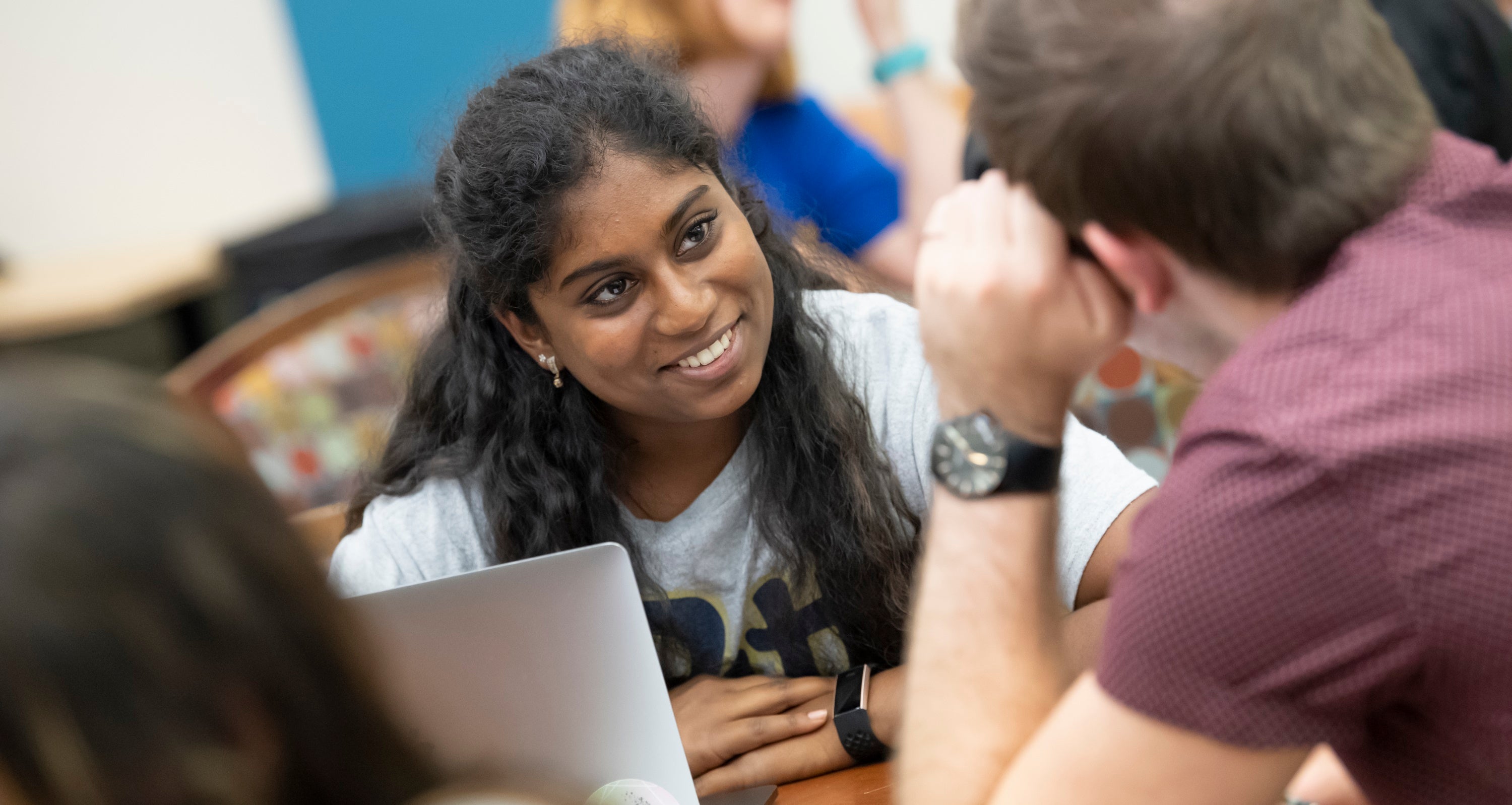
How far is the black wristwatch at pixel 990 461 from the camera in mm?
828

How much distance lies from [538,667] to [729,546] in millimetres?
422

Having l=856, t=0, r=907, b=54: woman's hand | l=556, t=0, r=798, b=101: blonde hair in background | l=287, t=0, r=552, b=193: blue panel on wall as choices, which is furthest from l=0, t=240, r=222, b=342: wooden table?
l=856, t=0, r=907, b=54: woman's hand

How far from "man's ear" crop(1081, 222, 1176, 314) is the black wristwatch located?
0.14 m

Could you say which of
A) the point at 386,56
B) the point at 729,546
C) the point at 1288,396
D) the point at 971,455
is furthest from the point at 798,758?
the point at 386,56

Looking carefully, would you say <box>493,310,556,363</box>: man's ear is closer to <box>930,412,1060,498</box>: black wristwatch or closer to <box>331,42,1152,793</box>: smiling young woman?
<box>331,42,1152,793</box>: smiling young woman

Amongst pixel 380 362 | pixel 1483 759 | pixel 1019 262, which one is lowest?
pixel 380 362

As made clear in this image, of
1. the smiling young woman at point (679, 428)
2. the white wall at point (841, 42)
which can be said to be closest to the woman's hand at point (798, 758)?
the smiling young woman at point (679, 428)

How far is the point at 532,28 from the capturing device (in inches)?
128

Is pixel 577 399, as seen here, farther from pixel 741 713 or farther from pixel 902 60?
pixel 902 60

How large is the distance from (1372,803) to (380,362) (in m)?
1.82

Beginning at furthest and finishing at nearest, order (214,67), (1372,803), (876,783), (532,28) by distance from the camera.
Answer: (214,67) → (532,28) → (876,783) → (1372,803)

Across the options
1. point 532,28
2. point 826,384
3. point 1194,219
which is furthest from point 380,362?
point 1194,219

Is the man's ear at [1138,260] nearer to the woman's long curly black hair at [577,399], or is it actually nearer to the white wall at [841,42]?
the woman's long curly black hair at [577,399]

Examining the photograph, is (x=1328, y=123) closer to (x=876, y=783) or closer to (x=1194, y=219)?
(x=1194, y=219)
